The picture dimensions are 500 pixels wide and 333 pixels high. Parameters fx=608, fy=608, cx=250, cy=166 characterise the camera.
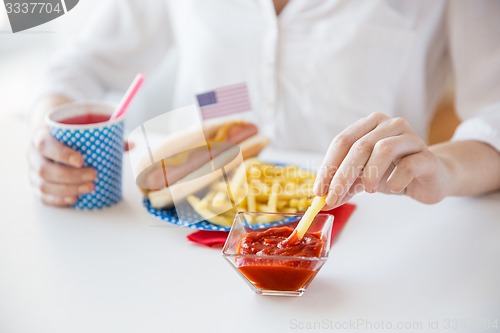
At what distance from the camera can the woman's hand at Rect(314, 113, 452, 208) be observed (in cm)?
81

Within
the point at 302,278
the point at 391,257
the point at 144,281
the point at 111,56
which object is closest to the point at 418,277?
the point at 391,257

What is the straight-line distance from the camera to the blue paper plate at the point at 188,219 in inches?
36.7

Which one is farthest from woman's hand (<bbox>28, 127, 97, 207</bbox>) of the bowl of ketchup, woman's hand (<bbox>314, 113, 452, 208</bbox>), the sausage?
woman's hand (<bbox>314, 113, 452, 208</bbox>)

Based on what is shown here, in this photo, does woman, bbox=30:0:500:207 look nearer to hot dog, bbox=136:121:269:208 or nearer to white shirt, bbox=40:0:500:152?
white shirt, bbox=40:0:500:152

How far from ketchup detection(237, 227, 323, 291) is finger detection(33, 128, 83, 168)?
0.36 m

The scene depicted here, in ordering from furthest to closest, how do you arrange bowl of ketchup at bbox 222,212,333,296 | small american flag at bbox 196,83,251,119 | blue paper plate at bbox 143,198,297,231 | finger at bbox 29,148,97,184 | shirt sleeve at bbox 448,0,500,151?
small american flag at bbox 196,83,251,119
shirt sleeve at bbox 448,0,500,151
finger at bbox 29,148,97,184
blue paper plate at bbox 143,198,297,231
bowl of ketchup at bbox 222,212,333,296

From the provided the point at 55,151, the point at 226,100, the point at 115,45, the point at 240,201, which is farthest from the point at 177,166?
the point at 115,45

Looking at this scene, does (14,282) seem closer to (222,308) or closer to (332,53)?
(222,308)

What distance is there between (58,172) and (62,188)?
3cm

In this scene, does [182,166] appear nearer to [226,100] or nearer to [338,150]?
[338,150]

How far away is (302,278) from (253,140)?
445mm

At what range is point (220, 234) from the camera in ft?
3.18

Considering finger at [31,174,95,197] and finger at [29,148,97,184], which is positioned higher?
finger at [29,148,97,184]

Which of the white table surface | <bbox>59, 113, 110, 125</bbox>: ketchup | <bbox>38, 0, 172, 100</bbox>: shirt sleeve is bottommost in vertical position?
the white table surface
